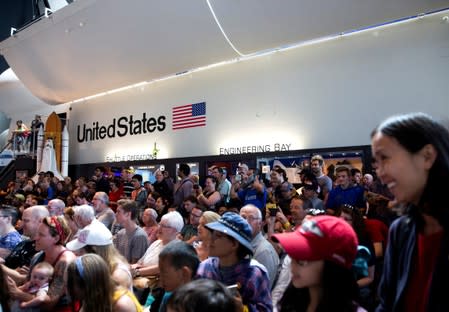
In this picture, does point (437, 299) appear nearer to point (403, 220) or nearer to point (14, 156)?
point (403, 220)

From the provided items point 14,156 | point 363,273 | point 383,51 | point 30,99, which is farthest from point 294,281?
point 30,99

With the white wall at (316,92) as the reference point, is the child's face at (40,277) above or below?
below

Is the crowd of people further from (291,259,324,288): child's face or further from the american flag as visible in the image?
the american flag

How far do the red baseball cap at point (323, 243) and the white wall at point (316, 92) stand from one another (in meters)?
6.07

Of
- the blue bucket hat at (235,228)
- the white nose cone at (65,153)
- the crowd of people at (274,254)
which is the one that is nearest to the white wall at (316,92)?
the crowd of people at (274,254)

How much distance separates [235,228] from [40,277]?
5.49ft

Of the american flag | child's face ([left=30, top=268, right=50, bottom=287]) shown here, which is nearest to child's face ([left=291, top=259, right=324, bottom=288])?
child's face ([left=30, top=268, right=50, bottom=287])

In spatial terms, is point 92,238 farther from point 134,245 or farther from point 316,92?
point 316,92

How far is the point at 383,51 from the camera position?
24.0ft

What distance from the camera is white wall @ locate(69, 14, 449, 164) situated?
691 cm

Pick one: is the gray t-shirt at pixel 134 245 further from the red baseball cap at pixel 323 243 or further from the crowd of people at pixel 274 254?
the red baseball cap at pixel 323 243

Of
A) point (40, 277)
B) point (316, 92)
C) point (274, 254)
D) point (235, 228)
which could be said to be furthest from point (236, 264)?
point (316, 92)

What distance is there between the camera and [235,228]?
97.3 inches

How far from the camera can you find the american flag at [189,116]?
1012 cm
